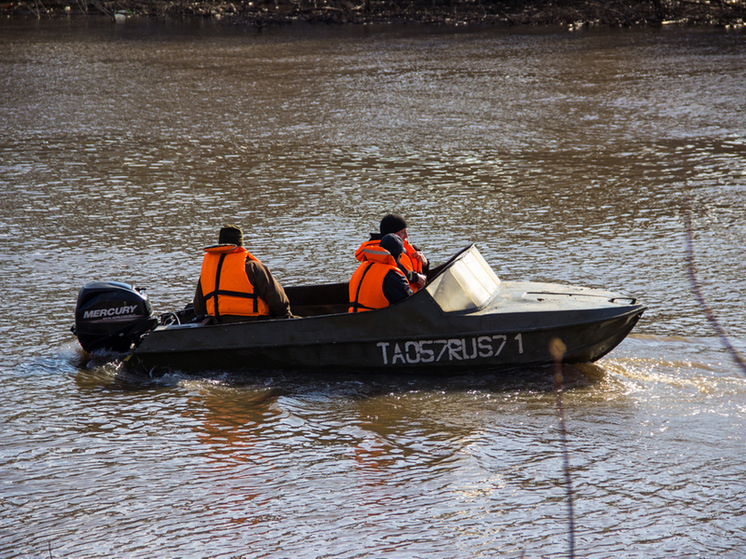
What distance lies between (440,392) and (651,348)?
78.6 inches

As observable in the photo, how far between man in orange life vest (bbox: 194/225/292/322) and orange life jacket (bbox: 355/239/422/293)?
29.7 inches

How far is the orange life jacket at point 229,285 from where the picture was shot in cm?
652

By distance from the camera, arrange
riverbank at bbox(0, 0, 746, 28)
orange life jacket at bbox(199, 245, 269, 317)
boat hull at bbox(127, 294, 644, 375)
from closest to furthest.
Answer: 1. boat hull at bbox(127, 294, 644, 375)
2. orange life jacket at bbox(199, 245, 269, 317)
3. riverbank at bbox(0, 0, 746, 28)

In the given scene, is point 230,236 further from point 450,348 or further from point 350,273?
point 350,273

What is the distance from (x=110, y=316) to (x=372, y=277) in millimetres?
2261

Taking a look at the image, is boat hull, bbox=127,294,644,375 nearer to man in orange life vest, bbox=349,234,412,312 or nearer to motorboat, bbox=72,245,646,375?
motorboat, bbox=72,245,646,375

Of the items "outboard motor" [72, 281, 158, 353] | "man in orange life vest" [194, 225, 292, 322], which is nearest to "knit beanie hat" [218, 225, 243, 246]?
"man in orange life vest" [194, 225, 292, 322]

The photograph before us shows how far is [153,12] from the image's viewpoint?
132ft

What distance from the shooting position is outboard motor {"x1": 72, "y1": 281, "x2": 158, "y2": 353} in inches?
265

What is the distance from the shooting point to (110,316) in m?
6.75

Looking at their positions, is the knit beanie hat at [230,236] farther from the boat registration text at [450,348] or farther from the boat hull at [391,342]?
the boat registration text at [450,348]

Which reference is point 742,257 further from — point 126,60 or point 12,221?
point 126,60

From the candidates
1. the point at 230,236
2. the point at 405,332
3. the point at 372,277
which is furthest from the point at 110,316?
the point at 405,332

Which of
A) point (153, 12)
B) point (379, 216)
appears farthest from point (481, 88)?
point (153, 12)
